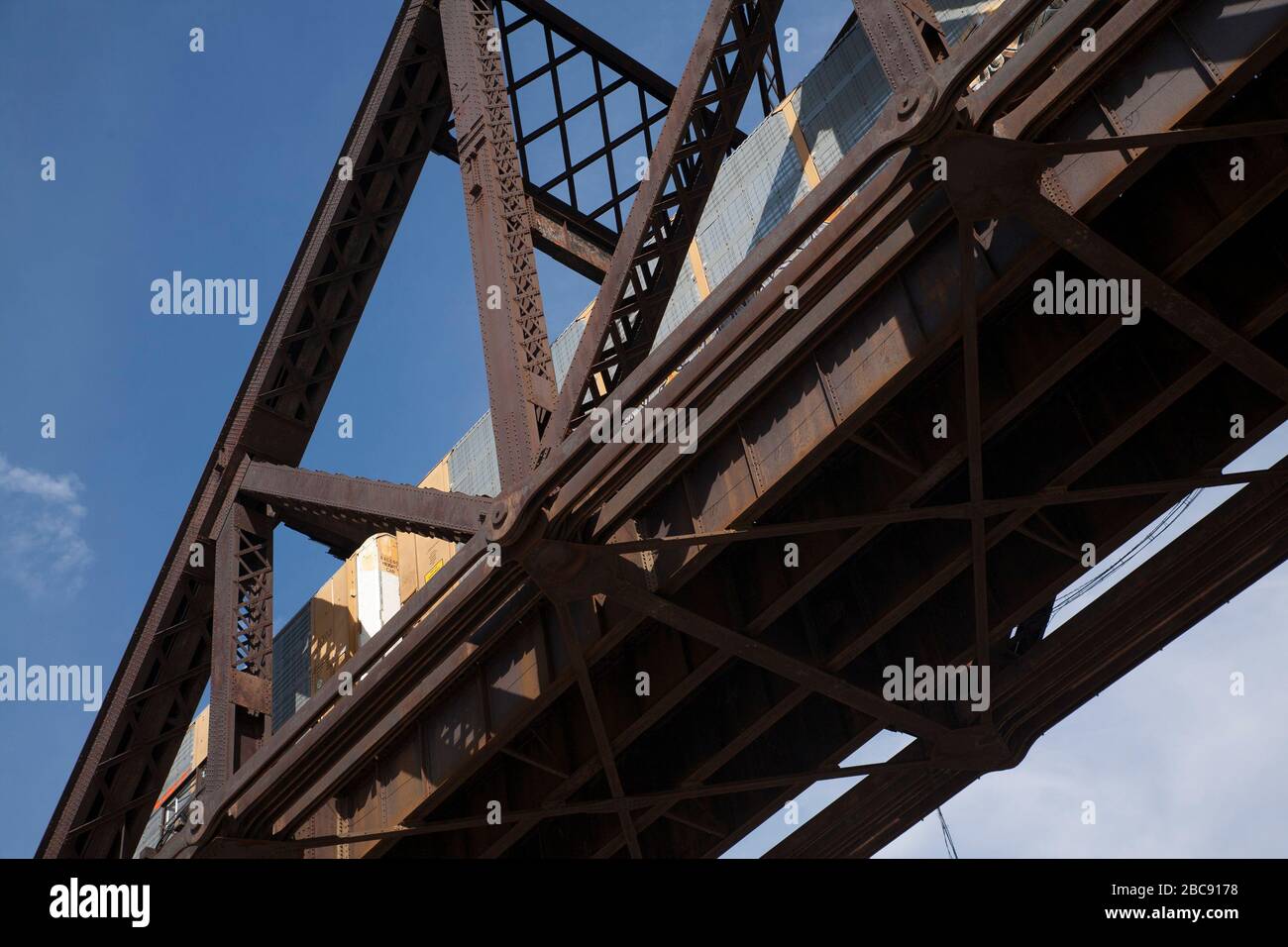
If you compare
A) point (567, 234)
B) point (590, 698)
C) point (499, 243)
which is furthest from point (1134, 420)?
point (567, 234)

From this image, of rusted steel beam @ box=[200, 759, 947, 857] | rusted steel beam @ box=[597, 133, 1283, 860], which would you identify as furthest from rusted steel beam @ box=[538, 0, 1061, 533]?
rusted steel beam @ box=[200, 759, 947, 857]

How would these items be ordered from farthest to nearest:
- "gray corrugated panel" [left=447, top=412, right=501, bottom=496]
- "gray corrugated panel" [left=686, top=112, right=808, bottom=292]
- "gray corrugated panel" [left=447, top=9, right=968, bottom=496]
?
"gray corrugated panel" [left=447, top=412, right=501, bottom=496] < "gray corrugated panel" [left=686, top=112, right=808, bottom=292] < "gray corrugated panel" [left=447, top=9, right=968, bottom=496]

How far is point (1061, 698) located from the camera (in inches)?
577

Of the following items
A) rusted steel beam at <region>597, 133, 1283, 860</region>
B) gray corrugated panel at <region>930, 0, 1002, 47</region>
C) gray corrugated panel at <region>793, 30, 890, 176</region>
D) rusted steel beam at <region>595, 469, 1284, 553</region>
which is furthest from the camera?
gray corrugated panel at <region>793, 30, 890, 176</region>

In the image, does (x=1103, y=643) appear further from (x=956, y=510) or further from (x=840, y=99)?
(x=840, y=99)

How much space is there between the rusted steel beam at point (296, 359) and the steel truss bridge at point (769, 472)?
47 millimetres

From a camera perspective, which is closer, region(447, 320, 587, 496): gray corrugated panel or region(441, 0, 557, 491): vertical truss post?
region(441, 0, 557, 491): vertical truss post

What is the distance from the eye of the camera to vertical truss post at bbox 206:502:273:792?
14.1m

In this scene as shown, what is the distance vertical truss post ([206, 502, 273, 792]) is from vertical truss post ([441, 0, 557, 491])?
4.54 m

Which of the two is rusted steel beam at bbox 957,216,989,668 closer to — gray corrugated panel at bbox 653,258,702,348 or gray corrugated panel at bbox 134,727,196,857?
gray corrugated panel at bbox 653,258,702,348

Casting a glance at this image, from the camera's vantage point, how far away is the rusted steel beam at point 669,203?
1129 cm

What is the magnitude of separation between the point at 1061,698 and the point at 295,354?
926 cm
